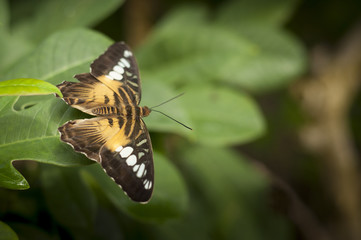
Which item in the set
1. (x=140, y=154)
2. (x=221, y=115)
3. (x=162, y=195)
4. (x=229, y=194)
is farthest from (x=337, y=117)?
(x=140, y=154)

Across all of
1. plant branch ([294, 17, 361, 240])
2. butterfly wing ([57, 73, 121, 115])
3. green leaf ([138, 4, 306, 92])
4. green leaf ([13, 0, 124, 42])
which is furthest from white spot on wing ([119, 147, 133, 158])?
plant branch ([294, 17, 361, 240])

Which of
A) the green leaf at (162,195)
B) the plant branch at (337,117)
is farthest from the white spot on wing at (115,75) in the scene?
the plant branch at (337,117)

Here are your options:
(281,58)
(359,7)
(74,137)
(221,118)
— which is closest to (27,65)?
(74,137)

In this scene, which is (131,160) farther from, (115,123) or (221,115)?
(221,115)

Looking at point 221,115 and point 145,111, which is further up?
point 145,111

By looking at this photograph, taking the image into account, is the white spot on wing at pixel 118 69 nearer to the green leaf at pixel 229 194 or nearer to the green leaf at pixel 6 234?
the green leaf at pixel 6 234
